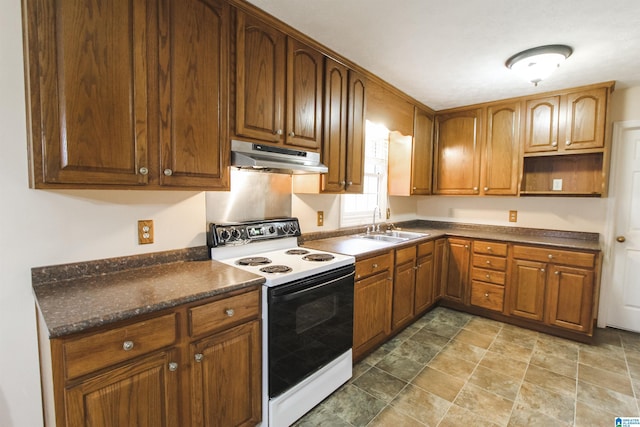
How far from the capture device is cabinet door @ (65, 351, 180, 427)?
1035 millimetres

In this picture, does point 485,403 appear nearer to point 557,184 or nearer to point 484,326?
point 484,326

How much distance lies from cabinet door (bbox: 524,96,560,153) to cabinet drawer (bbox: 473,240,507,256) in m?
1.04

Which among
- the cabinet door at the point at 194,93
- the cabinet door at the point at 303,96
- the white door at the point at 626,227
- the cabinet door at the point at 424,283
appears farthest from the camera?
the cabinet door at the point at 424,283

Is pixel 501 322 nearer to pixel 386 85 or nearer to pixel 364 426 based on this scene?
pixel 364 426

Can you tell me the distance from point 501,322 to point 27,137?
3982 mm

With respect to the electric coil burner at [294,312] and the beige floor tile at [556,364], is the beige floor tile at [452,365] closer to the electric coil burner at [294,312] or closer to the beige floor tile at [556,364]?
the beige floor tile at [556,364]

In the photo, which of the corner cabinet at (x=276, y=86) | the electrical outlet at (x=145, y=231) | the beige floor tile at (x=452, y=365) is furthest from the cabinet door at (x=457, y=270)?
the electrical outlet at (x=145, y=231)

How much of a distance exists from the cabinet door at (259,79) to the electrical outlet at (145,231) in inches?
28.5

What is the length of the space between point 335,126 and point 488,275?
90.7 inches

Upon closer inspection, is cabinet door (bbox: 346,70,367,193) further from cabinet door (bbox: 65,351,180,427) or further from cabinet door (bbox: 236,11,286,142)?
cabinet door (bbox: 65,351,180,427)

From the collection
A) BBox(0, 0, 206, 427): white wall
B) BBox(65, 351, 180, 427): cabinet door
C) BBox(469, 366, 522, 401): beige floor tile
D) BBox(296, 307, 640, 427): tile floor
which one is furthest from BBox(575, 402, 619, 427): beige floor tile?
BBox(0, 0, 206, 427): white wall

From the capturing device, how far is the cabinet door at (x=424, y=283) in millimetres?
3035

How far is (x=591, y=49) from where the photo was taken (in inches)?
83.4

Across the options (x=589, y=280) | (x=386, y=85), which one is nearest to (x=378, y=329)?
(x=589, y=280)
